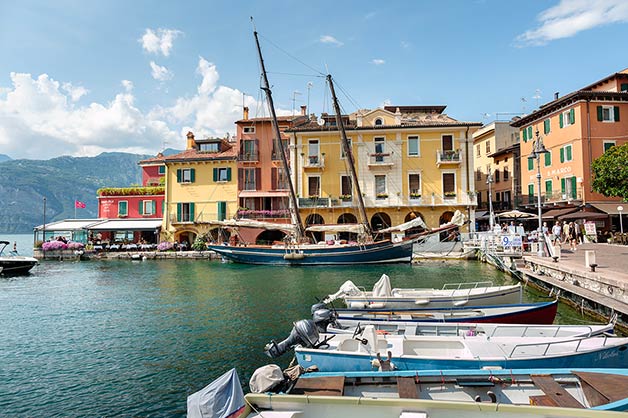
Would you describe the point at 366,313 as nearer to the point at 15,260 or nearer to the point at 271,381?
the point at 271,381

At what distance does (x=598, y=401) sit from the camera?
5.66m

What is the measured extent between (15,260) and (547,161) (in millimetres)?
47250

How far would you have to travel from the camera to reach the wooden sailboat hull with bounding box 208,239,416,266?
3108 centimetres

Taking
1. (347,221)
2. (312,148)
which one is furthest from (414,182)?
(312,148)

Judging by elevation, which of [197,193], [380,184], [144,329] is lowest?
[144,329]

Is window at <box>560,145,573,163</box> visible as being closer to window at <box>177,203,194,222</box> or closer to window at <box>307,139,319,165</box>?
window at <box>307,139,319,165</box>

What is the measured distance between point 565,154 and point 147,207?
44.6 metres

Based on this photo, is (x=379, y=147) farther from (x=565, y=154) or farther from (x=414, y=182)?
(x=565, y=154)

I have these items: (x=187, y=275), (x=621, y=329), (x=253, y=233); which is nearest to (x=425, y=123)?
(x=253, y=233)

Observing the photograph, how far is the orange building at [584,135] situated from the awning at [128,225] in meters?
39.4

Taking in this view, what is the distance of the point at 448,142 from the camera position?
129 ft

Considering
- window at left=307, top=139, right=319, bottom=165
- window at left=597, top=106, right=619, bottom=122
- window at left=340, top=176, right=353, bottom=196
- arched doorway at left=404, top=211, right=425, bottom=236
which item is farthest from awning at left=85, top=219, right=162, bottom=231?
window at left=597, top=106, right=619, bottom=122

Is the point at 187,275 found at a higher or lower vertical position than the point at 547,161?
lower

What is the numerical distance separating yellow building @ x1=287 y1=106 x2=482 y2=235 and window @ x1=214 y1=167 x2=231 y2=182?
27.2 ft
